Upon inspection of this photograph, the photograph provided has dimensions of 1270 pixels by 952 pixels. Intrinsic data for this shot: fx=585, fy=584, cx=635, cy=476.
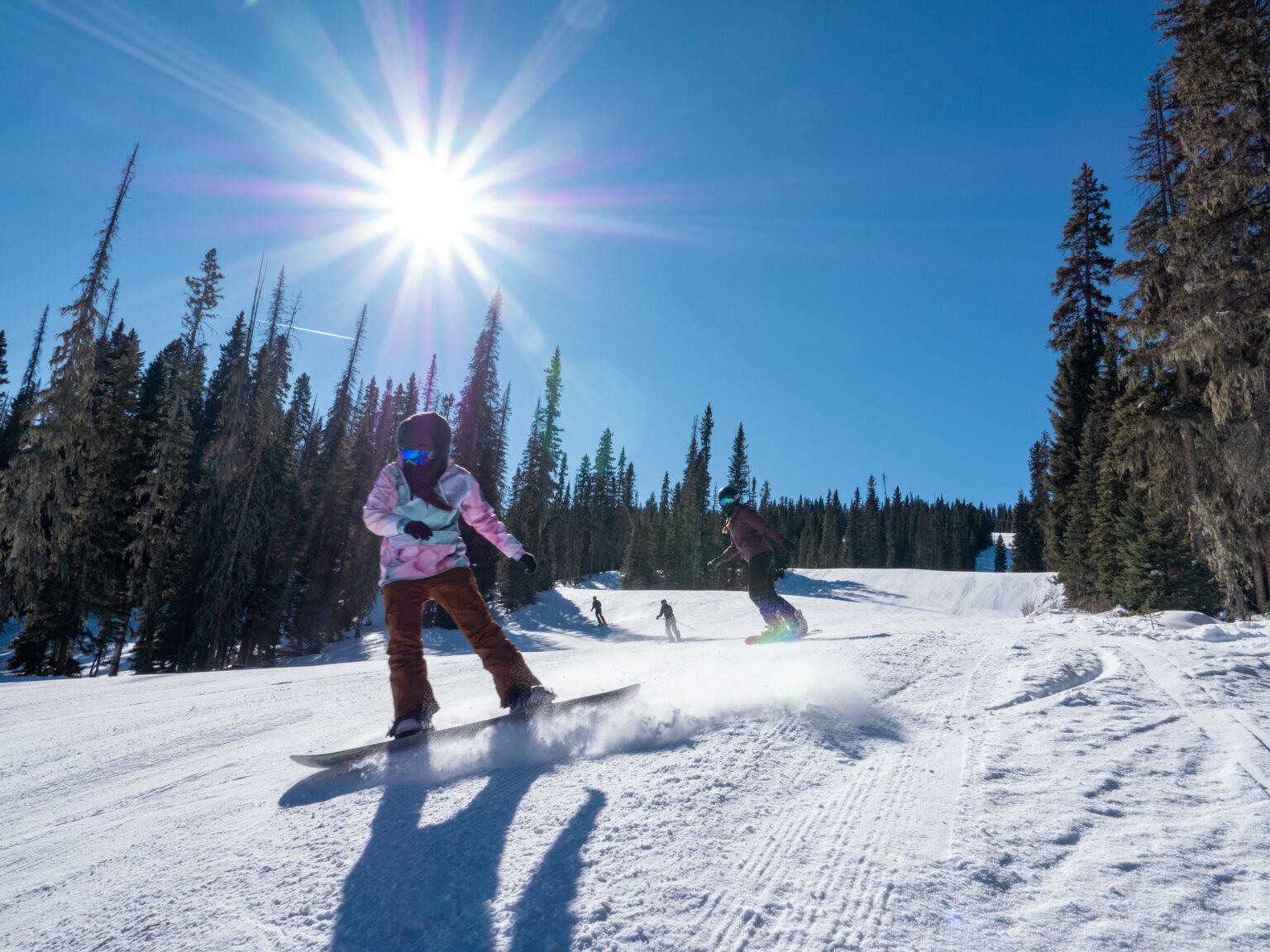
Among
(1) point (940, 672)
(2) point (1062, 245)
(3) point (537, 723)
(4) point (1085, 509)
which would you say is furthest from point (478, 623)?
(2) point (1062, 245)

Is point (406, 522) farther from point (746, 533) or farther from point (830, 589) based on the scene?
point (830, 589)

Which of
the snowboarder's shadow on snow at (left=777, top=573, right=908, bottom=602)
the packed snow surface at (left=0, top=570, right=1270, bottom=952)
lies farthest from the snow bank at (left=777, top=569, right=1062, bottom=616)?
the packed snow surface at (left=0, top=570, right=1270, bottom=952)

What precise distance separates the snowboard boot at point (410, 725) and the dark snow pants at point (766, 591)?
19.0ft

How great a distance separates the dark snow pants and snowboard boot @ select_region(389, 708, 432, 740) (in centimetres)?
578

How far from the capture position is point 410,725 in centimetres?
332

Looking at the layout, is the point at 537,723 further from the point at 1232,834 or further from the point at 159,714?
the point at 159,714

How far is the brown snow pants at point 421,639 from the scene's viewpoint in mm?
3482

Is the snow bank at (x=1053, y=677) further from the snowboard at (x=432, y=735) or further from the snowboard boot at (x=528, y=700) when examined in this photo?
the snowboard boot at (x=528, y=700)

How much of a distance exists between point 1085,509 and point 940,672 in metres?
28.6

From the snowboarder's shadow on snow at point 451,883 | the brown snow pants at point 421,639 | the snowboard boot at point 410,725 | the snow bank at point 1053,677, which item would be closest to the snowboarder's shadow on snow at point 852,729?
the snow bank at point 1053,677

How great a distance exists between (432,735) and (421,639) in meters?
0.63

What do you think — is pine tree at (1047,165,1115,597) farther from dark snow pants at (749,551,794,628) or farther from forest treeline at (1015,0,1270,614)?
dark snow pants at (749,551,794,628)

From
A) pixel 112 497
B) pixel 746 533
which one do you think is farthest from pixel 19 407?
pixel 746 533

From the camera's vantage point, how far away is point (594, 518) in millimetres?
Result: 73250
